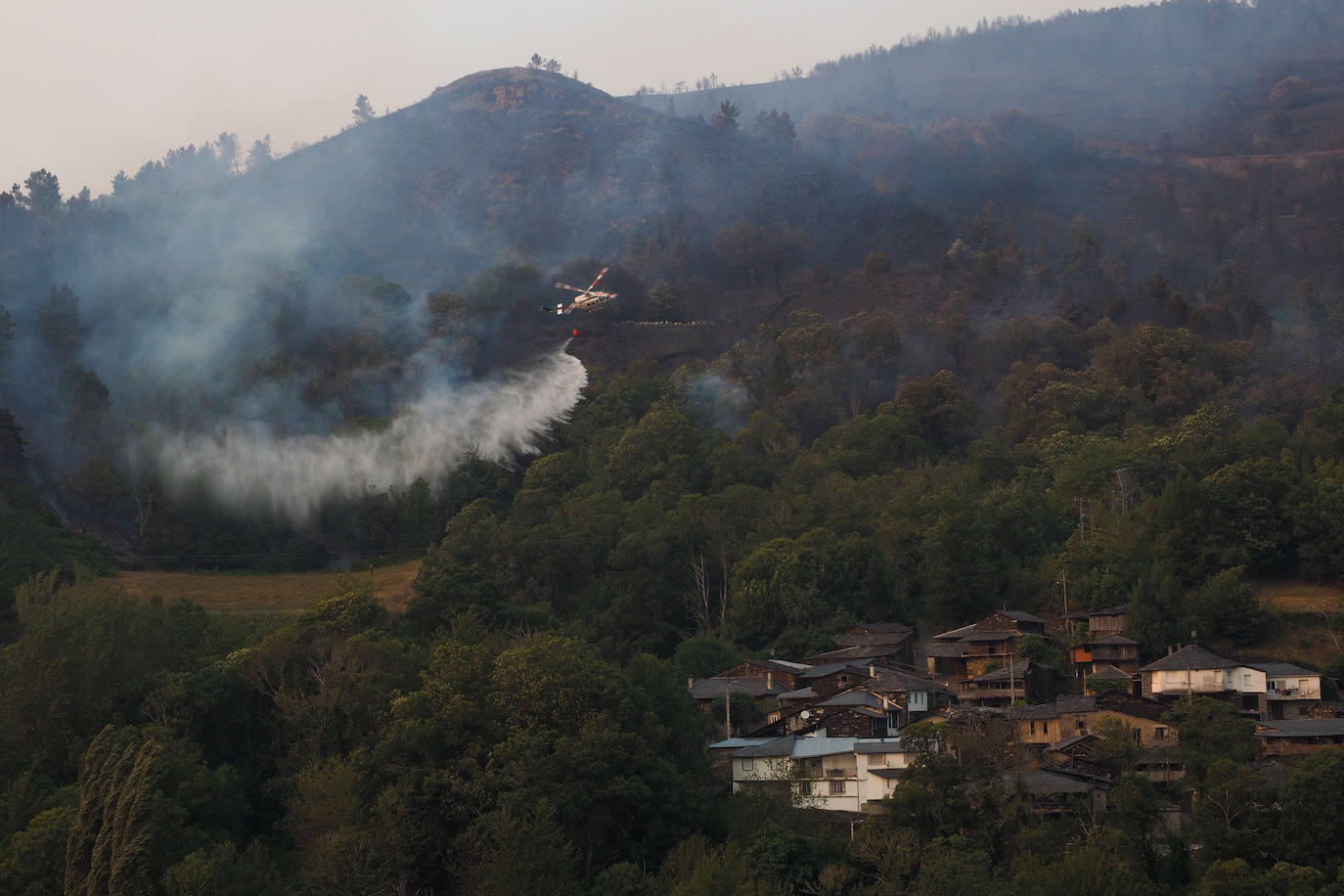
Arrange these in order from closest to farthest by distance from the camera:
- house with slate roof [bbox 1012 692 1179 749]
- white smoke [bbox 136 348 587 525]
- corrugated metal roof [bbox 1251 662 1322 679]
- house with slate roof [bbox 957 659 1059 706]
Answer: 1. house with slate roof [bbox 1012 692 1179 749]
2. corrugated metal roof [bbox 1251 662 1322 679]
3. house with slate roof [bbox 957 659 1059 706]
4. white smoke [bbox 136 348 587 525]

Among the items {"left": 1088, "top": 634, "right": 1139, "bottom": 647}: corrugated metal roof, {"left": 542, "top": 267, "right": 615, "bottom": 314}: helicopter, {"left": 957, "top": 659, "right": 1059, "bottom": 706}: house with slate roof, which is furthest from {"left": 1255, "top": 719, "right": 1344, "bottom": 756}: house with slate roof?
{"left": 542, "top": 267, "right": 615, "bottom": 314}: helicopter

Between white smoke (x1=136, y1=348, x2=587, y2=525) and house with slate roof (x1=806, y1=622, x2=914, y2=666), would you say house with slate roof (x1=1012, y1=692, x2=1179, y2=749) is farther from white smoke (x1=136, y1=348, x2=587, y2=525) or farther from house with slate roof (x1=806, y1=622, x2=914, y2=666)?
white smoke (x1=136, y1=348, x2=587, y2=525)

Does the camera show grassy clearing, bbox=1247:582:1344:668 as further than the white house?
Yes

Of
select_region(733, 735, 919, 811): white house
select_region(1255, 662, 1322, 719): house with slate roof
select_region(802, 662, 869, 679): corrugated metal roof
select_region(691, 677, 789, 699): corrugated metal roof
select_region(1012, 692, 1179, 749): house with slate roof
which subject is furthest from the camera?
select_region(802, 662, 869, 679): corrugated metal roof

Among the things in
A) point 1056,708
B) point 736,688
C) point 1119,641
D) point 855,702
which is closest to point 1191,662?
point 1119,641

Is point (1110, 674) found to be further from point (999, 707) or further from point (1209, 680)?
point (999, 707)

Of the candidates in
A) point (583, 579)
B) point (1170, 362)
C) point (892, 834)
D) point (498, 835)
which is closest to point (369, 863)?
point (498, 835)
